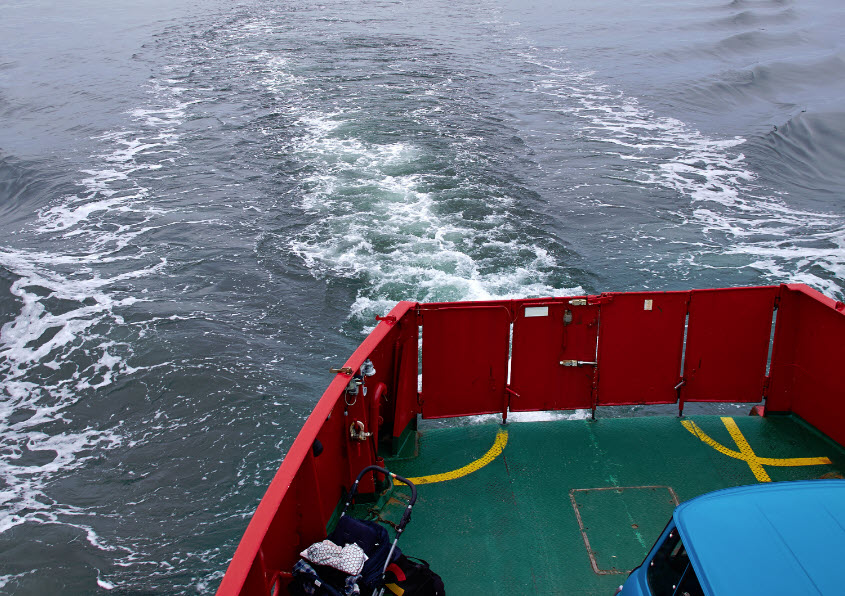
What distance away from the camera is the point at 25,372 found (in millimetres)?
12758

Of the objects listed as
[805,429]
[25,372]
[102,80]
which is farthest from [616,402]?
[102,80]

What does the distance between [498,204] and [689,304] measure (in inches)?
471

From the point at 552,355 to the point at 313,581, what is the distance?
3480 millimetres

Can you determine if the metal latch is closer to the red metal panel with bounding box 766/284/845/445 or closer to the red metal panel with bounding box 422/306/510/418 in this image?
the red metal panel with bounding box 422/306/510/418

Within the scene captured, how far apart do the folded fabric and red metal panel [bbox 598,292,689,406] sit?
3469 mm

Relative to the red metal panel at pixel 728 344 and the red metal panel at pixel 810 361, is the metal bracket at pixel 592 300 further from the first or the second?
the red metal panel at pixel 810 361

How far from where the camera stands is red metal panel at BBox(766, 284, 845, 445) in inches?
242

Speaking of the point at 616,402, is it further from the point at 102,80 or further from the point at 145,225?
the point at 102,80

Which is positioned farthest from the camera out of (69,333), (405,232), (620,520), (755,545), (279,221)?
(279,221)

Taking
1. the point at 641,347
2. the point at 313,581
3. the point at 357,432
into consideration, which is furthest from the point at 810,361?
the point at 313,581

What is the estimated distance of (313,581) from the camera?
416 cm

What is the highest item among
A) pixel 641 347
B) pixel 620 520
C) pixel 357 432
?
pixel 641 347

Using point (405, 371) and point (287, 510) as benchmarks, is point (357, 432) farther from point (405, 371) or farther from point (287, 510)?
point (287, 510)

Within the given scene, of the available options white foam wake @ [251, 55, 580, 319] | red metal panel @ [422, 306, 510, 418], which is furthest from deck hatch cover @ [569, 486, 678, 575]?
white foam wake @ [251, 55, 580, 319]
